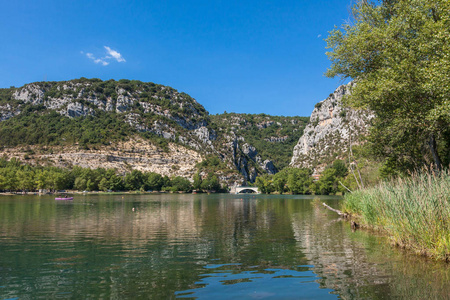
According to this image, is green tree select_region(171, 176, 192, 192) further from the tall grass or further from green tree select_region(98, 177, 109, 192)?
the tall grass

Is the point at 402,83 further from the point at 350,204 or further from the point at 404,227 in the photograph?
the point at 350,204

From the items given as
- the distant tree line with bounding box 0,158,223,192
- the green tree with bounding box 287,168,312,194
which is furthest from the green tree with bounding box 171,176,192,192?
the green tree with bounding box 287,168,312,194

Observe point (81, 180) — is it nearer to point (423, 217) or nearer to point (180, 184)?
point (180, 184)

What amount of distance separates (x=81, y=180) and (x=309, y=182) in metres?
108

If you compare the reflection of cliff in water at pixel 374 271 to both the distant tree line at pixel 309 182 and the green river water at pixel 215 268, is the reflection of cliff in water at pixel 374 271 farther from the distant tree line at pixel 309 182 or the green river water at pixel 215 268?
the distant tree line at pixel 309 182

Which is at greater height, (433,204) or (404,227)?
(433,204)

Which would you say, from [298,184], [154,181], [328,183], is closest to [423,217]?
[328,183]

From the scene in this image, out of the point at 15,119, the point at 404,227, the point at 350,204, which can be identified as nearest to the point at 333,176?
the point at 350,204

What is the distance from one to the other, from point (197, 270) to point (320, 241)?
33.9ft

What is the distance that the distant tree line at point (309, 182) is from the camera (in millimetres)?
136750

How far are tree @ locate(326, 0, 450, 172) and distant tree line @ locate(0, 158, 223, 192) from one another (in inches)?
4807

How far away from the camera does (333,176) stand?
140 metres

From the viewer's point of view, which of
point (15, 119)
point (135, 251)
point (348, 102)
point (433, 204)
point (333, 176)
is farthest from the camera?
point (15, 119)

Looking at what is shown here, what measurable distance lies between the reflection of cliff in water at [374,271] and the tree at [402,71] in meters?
8.11
